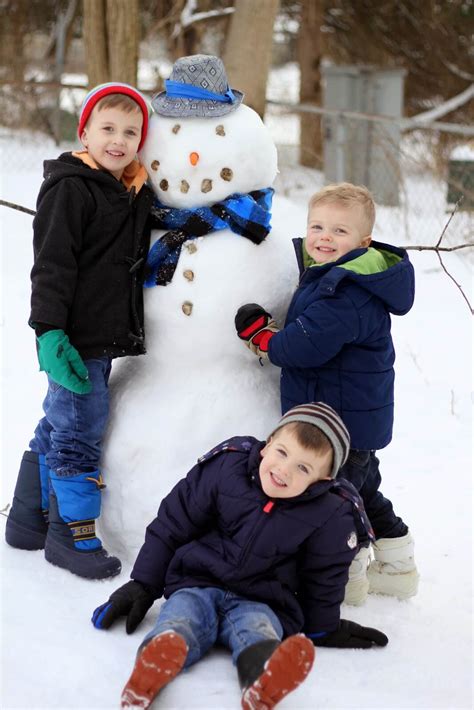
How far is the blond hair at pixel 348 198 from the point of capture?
2.93m

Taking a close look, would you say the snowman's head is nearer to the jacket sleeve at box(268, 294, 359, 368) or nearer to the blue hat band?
the blue hat band

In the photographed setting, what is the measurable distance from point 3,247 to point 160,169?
177 inches

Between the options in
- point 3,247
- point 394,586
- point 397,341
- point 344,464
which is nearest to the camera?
point 344,464

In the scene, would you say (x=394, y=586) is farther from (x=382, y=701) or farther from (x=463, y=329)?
(x=463, y=329)

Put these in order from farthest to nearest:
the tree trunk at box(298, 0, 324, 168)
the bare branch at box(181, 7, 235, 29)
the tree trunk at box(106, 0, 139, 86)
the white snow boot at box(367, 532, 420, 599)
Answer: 1. the tree trunk at box(298, 0, 324, 168)
2. the bare branch at box(181, 7, 235, 29)
3. the tree trunk at box(106, 0, 139, 86)
4. the white snow boot at box(367, 532, 420, 599)

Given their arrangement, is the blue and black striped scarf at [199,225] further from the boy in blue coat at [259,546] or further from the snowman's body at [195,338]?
the boy in blue coat at [259,546]

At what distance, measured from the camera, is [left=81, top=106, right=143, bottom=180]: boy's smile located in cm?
293

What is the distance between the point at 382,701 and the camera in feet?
8.18

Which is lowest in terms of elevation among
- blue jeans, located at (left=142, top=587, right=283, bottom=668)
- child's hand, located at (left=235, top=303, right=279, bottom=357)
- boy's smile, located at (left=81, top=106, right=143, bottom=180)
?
blue jeans, located at (left=142, top=587, right=283, bottom=668)

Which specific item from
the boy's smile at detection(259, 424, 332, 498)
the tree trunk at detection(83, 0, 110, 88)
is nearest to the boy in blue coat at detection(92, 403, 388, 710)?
the boy's smile at detection(259, 424, 332, 498)

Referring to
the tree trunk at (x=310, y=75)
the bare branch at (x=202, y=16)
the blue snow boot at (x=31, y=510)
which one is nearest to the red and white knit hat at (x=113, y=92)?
the blue snow boot at (x=31, y=510)

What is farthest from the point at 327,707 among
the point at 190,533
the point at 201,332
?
the point at 201,332

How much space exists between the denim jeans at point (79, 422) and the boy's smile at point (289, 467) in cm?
65

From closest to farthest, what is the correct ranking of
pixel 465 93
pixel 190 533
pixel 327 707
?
pixel 327 707 < pixel 190 533 < pixel 465 93
